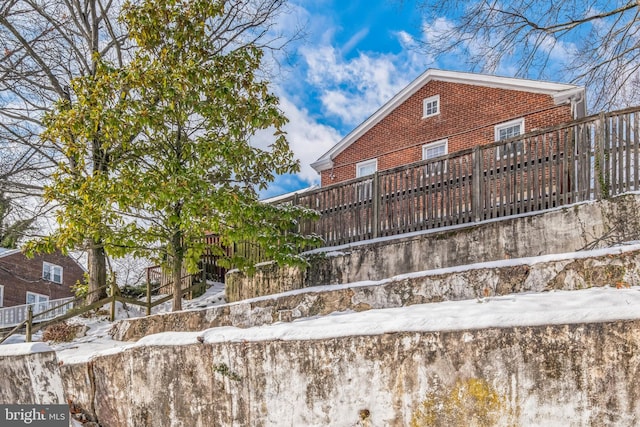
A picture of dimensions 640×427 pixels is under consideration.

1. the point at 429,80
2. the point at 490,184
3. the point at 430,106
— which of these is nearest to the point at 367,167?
the point at 430,106

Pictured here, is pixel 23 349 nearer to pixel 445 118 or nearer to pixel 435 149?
pixel 435 149

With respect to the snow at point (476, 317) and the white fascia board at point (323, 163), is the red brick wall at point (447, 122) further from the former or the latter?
the snow at point (476, 317)

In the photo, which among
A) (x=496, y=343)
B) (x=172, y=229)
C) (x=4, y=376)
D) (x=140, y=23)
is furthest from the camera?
(x=172, y=229)

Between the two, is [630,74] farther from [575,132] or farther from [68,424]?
[68,424]

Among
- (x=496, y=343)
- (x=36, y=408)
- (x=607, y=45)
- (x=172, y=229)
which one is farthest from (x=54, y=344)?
(x=607, y=45)

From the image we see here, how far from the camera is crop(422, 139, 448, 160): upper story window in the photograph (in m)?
16.0

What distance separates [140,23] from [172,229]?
3.70 metres

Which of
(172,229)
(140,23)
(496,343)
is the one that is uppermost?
(140,23)

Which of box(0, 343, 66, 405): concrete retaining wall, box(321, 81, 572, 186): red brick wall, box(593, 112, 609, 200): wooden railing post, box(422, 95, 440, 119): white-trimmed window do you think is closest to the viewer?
box(0, 343, 66, 405): concrete retaining wall

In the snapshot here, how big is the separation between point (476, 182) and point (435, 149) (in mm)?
7792

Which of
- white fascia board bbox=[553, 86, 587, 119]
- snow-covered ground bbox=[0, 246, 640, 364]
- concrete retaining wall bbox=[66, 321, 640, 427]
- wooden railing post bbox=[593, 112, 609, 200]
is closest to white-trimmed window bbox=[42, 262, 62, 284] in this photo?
concrete retaining wall bbox=[66, 321, 640, 427]

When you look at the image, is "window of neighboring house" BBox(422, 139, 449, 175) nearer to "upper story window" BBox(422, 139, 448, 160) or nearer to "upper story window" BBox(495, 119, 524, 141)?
"upper story window" BBox(422, 139, 448, 160)

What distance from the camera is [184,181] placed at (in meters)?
8.55

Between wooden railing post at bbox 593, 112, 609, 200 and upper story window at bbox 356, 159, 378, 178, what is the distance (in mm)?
10119
